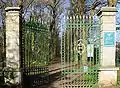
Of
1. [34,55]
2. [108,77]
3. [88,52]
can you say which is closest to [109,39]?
[88,52]

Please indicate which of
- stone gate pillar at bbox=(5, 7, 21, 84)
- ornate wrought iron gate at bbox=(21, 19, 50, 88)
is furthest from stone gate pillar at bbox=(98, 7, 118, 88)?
stone gate pillar at bbox=(5, 7, 21, 84)

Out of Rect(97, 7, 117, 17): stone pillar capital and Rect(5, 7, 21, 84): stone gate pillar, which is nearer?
Rect(5, 7, 21, 84): stone gate pillar

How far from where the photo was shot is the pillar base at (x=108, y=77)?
37.1 ft

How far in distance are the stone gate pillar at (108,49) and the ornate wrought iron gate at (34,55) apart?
10.3 feet

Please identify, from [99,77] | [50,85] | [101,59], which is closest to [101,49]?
[101,59]

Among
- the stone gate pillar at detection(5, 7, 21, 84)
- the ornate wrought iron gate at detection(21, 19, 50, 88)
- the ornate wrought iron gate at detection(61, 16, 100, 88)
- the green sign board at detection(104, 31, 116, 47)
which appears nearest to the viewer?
the stone gate pillar at detection(5, 7, 21, 84)

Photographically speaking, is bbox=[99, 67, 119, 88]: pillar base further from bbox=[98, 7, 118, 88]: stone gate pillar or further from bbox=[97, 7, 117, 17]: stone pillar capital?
bbox=[97, 7, 117, 17]: stone pillar capital

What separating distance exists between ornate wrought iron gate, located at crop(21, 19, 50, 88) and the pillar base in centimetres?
310

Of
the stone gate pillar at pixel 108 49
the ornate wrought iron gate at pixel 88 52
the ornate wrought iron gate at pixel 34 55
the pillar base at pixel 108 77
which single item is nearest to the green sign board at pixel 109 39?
the stone gate pillar at pixel 108 49

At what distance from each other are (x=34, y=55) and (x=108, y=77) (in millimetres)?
3996

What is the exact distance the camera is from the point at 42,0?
3609 cm

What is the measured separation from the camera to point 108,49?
11.4 meters

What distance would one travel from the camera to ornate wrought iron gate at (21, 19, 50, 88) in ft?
40.0

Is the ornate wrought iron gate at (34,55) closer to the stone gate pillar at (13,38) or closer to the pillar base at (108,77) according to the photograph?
the stone gate pillar at (13,38)
